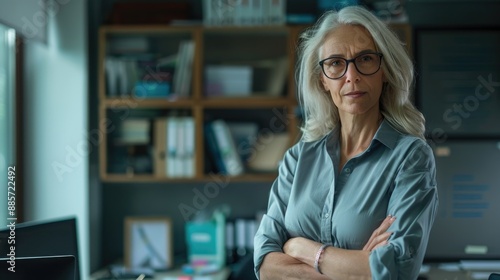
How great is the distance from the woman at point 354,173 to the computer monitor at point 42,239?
656mm

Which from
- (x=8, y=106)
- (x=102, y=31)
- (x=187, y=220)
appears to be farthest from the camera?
(x=187, y=220)

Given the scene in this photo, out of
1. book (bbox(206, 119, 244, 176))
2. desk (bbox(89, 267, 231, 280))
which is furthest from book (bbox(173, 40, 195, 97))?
desk (bbox(89, 267, 231, 280))

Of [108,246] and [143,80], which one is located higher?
[143,80]

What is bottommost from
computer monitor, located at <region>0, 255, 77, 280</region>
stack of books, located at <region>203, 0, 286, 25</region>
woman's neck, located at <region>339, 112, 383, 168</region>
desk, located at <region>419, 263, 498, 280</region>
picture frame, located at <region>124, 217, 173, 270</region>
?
desk, located at <region>419, 263, 498, 280</region>

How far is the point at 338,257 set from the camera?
1.89 metres

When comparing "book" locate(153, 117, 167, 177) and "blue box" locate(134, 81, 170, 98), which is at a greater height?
"blue box" locate(134, 81, 170, 98)

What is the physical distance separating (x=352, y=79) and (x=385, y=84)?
5.0 inches

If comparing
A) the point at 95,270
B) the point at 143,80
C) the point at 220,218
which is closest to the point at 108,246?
the point at 95,270

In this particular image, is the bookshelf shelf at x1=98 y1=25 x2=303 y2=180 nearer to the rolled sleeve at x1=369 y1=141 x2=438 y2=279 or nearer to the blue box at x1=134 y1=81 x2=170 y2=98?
the blue box at x1=134 y1=81 x2=170 y2=98

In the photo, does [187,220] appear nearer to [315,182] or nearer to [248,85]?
[248,85]

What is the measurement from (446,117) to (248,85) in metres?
1.18

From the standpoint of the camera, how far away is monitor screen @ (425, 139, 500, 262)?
13.0ft

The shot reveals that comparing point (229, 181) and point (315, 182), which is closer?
point (315, 182)

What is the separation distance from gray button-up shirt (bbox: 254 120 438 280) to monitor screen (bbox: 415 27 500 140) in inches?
80.6
